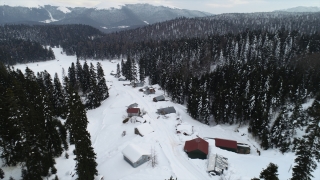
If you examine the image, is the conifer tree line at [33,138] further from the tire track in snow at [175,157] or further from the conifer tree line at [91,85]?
the conifer tree line at [91,85]

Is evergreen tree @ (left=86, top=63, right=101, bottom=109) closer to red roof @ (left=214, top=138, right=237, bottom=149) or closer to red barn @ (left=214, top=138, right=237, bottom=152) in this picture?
red roof @ (left=214, top=138, right=237, bottom=149)

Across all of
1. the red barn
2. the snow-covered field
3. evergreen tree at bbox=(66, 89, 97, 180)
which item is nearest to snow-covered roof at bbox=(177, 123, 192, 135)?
the snow-covered field

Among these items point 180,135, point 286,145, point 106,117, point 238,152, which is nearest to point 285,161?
point 286,145

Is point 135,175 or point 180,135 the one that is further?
point 180,135

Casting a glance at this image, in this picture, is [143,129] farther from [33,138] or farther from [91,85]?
[91,85]

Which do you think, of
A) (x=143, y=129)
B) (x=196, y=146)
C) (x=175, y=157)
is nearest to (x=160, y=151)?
(x=175, y=157)

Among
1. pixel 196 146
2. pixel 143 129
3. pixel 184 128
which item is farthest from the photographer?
pixel 184 128

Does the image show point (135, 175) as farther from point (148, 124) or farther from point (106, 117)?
point (106, 117)
